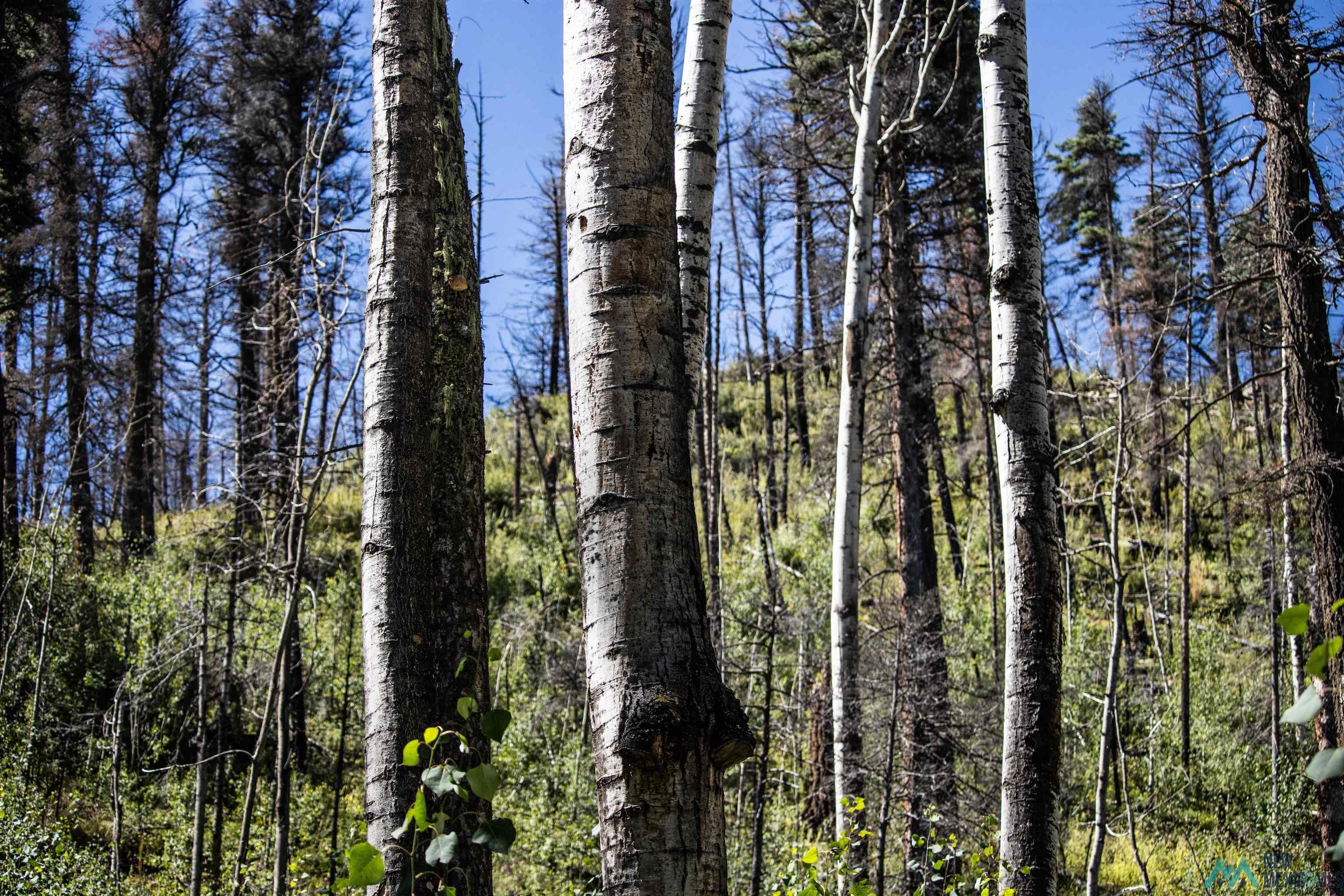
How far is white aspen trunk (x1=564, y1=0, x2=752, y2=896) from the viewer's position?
1.37 m

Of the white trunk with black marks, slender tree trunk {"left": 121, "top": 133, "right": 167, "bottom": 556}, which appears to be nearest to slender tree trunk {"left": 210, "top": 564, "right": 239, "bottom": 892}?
the white trunk with black marks

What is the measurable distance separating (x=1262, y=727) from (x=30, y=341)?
2213 centimetres

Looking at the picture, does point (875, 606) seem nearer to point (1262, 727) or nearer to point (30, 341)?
point (1262, 727)

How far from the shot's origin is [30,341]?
16609 millimetres

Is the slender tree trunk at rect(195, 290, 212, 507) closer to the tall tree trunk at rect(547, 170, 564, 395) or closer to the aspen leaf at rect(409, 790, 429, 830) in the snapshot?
the aspen leaf at rect(409, 790, 429, 830)

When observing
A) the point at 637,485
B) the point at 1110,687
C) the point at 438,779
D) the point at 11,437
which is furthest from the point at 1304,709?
the point at 11,437

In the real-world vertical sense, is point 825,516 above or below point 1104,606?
above

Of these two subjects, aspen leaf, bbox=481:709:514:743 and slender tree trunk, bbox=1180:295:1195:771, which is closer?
aspen leaf, bbox=481:709:514:743

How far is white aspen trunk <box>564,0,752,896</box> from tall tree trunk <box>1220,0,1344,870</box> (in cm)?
846

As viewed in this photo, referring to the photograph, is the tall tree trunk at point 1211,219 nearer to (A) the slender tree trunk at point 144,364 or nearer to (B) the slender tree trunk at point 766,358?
(B) the slender tree trunk at point 766,358

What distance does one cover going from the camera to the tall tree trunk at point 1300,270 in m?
7.99

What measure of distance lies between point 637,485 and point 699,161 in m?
2.12

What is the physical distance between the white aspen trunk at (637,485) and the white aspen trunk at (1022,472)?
85.4 inches

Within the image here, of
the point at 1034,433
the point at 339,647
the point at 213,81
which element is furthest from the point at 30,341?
the point at 1034,433
